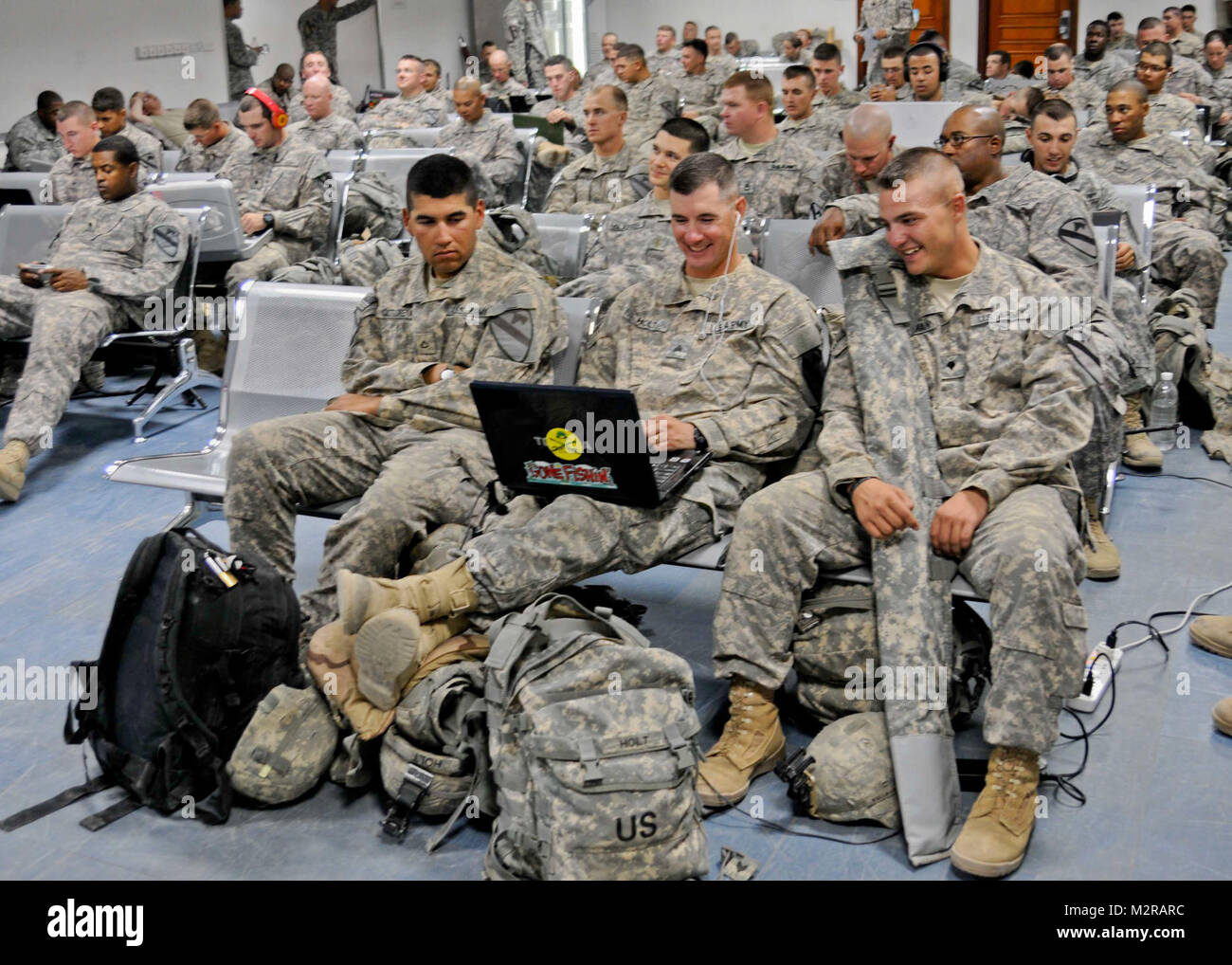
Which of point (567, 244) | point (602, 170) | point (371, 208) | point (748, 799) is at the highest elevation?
point (602, 170)

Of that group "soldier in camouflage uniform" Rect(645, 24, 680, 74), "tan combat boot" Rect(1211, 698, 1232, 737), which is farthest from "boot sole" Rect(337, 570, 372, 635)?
"soldier in camouflage uniform" Rect(645, 24, 680, 74)

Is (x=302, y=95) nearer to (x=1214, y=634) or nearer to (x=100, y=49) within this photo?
(x=100, y=49)

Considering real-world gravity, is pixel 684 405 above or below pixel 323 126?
below

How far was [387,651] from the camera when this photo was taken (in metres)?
2.57

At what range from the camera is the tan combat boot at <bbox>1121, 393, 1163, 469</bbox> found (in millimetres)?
4445

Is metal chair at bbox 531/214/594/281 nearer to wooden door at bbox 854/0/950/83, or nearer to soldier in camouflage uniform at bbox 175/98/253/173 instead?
soldier in camouflage uniform at bbox 175/98/253/173

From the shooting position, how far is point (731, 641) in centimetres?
268

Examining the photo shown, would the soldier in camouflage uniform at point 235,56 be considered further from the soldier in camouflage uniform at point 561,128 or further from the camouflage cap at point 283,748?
the camouflage cap at point 283,748

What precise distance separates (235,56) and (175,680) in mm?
11952

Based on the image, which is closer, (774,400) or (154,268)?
(774,400)

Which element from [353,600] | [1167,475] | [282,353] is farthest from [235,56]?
[353,600]

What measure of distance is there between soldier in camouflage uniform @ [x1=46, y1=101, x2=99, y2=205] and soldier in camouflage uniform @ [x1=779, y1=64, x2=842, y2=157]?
3.70m

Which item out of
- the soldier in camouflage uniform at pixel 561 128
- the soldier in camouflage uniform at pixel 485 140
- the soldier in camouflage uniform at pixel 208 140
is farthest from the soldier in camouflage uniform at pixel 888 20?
the soldier in camouflage uniform at pixel 208 140

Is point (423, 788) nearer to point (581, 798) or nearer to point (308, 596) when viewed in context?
point (581, 798)
